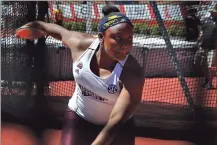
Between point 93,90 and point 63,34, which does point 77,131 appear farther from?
point 63,34

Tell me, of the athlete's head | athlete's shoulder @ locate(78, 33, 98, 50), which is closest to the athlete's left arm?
the athlete's head

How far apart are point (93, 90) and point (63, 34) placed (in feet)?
1.65

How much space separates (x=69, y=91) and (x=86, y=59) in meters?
3.54

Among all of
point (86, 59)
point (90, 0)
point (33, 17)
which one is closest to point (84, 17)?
point (90, 0)

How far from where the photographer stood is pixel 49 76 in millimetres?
5336

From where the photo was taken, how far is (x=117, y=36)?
6.64 ft

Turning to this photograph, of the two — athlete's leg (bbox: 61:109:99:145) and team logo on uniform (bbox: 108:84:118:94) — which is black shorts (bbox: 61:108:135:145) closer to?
athlete's leg (bbox: 61:109:99:145)

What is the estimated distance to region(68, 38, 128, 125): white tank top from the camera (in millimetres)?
2156

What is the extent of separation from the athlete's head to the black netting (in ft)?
9.53

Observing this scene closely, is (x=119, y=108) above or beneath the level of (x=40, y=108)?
above

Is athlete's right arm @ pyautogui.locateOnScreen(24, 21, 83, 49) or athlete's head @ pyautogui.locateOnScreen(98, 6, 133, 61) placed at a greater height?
athlete's head @ pyautogui.locateOnScreen(98, 6, 133, 61)

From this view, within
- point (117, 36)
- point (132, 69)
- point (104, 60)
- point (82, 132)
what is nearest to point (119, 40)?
point (117, 36)

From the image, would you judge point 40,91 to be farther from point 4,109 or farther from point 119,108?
point 119,108

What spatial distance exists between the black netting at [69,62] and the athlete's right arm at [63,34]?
2.31 m
